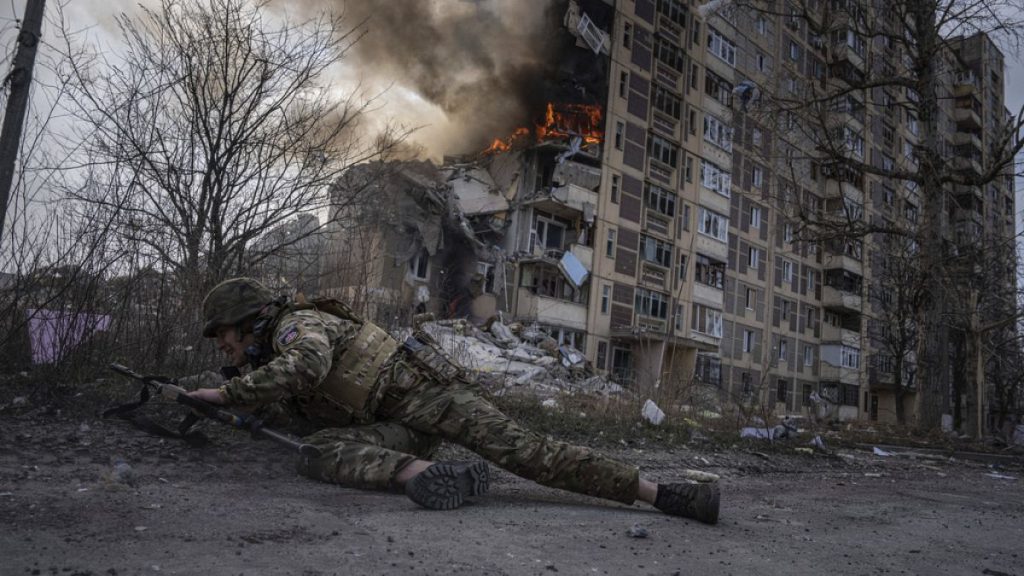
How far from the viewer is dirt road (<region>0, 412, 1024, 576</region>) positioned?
2.06 m

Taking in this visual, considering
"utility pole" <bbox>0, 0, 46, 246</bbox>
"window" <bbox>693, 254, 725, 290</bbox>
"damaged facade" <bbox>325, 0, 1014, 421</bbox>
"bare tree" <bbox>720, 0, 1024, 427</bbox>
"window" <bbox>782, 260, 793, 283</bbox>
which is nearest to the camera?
"utility pole" <bbox>0, 0, 46, 246</bbox>

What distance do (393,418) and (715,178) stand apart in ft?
105

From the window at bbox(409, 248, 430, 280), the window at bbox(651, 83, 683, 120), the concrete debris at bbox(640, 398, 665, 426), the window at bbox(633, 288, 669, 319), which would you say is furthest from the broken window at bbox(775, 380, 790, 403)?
the concrete debris at bbox(640, 398, 665, 426)

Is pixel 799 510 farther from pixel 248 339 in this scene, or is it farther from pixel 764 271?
pixel 764 271

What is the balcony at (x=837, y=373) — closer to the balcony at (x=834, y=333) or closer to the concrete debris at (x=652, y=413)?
the balcony at (x=834, y=333)

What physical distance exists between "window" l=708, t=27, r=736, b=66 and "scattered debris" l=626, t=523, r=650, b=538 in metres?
34.5

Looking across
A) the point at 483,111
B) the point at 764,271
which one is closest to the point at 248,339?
the point at 483,111

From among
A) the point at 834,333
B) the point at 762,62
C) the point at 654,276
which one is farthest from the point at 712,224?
the point at 834,333

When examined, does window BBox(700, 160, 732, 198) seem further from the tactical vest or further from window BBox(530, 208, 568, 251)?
the tactical vest

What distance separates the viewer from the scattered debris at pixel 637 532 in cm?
267

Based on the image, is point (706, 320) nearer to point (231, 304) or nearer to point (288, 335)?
point (231, 304)

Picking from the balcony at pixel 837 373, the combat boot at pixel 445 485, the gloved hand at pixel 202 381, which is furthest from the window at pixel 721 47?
the combat boot at pixel 445 485

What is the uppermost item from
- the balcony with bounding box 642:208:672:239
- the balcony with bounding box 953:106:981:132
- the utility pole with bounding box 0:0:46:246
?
the balcony with bounding box 953:106:981:132

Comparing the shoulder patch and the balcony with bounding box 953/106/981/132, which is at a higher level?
the balcony with bounding box 953/106/981/132
